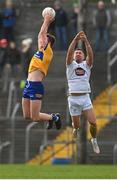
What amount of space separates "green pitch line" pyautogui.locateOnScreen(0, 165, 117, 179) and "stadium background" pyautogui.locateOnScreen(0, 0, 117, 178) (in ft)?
18.0

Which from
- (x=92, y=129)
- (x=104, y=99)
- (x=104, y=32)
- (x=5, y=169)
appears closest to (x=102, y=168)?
(x=5, y=169)

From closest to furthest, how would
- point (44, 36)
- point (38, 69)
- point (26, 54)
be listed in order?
point (44, 36)
point (38, 69)
point (26, 54)

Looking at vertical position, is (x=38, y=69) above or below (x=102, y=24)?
below

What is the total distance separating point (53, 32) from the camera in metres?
43.8

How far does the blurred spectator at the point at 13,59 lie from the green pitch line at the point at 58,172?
32.0 feet

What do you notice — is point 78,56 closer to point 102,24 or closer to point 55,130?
point 55,130

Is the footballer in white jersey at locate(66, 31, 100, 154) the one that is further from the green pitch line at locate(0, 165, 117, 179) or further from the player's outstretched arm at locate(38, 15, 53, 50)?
the green pitch line at locate(0, 165, 117, 179)

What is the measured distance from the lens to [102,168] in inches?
1344

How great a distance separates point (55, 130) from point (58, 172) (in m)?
9.81

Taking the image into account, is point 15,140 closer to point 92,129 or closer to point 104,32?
point 104,32

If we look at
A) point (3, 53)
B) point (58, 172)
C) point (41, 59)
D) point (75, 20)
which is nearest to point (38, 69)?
point (41, 59)

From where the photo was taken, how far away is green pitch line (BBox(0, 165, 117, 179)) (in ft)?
97.0

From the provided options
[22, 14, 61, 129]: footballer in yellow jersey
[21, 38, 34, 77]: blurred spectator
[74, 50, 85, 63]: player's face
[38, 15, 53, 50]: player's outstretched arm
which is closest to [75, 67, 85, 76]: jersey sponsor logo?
[74, 50, 85, 63]: player's face

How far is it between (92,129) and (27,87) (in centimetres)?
201
